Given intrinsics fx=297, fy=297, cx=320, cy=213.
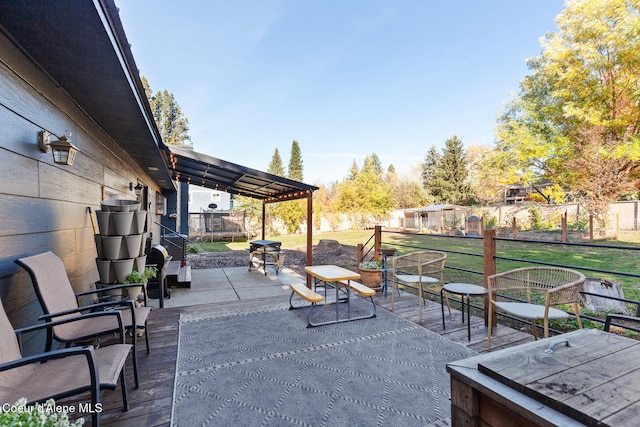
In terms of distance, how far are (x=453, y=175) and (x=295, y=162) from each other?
650 inches

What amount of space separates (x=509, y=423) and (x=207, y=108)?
1931 centimetres

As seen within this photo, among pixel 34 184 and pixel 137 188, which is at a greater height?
pixel 137 188

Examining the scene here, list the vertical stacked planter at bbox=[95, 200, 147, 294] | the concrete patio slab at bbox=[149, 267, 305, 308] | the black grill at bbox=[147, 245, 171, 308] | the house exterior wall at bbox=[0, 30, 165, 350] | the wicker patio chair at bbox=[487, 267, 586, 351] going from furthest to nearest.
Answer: the concrete patio slab at bbox=[149, 267, 305, 308], the black grill at bbox=[147, 245, 171, 308], the vertical stacked planter at bbox=[95, 200, 147, 294], the wicker patio chair at bbox=[487, 267, 586, 351], the house exterior wall at bbox=[0, 30, 165, 350]

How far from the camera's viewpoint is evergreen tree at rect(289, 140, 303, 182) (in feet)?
108

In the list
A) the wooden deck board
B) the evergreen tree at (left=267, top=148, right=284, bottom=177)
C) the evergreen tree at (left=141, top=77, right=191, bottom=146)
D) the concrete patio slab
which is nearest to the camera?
the wooden deck board

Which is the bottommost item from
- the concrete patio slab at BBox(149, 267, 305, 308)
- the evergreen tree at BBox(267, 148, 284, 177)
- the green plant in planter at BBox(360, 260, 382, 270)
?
the concrete patio slab at BBox(149, 267, 305, 308)

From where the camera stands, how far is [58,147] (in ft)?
8.07

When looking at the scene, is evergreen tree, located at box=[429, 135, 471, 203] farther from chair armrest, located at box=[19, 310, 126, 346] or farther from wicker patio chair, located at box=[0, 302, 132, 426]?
wicker patio chair, located at box=[0, 302, 132, 426]

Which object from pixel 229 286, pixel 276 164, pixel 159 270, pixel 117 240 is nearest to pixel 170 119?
pixel 276 164

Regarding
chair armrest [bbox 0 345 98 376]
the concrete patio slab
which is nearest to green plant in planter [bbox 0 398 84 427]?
chair armrest [bbox 0 345 98 376]

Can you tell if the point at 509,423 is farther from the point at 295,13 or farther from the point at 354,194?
the point at 354,194

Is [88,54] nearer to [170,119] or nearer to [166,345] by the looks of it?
[166,345]

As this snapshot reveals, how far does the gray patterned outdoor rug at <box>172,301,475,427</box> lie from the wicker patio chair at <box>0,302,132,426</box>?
0.66 meters

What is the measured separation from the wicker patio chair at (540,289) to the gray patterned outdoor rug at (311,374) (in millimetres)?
686
